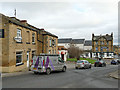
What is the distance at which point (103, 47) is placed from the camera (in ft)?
226

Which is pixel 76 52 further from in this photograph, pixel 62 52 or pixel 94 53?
pixel 94 53

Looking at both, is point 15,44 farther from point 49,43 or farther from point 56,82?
point 49,43

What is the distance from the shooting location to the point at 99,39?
226 ft

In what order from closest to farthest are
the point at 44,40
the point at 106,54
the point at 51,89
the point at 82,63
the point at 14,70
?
the point at 51,89 → the point at 14,70 → the point at 82,63 → the point at 44,40 → the point at 106,54

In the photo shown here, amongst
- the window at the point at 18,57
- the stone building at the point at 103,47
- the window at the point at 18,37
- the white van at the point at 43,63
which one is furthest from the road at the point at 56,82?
the stone building at the point at 103,47

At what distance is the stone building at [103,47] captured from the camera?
68012mm

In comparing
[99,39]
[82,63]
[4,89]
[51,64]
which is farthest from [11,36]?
[99,39]

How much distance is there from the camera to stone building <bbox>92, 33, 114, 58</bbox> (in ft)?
223

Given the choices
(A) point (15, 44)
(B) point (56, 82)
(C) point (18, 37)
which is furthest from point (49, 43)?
(B) point (56, 82)

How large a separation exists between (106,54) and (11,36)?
58420 millimetres

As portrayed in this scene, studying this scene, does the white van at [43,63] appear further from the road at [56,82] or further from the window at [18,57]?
the window at [18,57]

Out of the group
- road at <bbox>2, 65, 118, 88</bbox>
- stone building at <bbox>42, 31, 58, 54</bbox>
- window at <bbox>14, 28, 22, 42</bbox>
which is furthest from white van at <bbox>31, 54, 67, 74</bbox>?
stone building at <bbox>42, 31, 58, 54</bbox>

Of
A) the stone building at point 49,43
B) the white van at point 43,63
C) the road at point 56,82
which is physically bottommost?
the road at point 56,82

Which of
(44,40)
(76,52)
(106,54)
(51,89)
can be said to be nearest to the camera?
(51,89)
